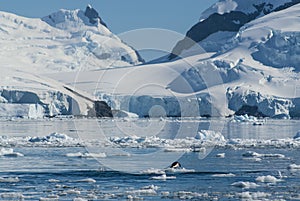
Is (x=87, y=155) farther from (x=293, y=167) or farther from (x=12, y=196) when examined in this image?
(x=12, y=196)

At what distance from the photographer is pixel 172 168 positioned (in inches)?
837

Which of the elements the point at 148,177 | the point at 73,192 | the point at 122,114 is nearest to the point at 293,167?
the point at 148,177

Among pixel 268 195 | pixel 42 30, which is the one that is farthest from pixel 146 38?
pixel 42 30

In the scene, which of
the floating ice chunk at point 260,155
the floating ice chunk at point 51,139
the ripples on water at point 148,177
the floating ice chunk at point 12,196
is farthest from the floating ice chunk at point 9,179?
the floating ice chunk at point 51,139

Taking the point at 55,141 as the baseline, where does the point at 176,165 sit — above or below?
below

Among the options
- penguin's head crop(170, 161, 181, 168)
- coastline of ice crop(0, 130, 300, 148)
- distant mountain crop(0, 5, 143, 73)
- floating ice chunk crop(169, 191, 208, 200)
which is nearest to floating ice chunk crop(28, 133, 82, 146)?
coastline of ice crop(0, 130, 300, 148)

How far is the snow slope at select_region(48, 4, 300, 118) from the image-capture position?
77.6 m

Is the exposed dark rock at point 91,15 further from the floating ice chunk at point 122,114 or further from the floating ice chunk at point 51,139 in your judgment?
the floating ice chunk at point 51,139

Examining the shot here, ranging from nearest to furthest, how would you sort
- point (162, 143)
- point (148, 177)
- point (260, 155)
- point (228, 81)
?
point (148, 177) → point (260, 155) → point (162, 143) → point (228, 81)

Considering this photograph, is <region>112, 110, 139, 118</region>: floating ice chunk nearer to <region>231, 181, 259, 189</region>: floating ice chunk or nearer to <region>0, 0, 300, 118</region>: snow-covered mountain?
<region>0, 0, 300, 118</region>: snow-covered mountain

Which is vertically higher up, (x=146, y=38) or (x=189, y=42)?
(x=189, y=42)

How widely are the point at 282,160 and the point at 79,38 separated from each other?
510 feet

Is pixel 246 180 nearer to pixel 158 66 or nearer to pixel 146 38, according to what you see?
pixel 146 38

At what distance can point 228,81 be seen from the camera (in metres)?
89.4
